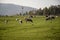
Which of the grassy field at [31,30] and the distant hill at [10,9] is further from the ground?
the distant hill at [10,9]

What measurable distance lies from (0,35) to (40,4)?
0.96 metres

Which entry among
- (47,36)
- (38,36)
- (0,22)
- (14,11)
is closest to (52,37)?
(47,36)

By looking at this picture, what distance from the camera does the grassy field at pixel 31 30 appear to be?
2.35 m

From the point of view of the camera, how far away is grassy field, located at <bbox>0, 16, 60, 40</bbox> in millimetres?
2346

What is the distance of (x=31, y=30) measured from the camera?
238 centimetres

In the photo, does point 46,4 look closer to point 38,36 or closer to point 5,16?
point 38,36

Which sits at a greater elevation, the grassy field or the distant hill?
the distant hill

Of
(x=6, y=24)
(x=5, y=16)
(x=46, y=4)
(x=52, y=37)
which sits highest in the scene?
(x=46, y=4)

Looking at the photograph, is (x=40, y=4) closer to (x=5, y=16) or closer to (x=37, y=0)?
(x=37, y=0)

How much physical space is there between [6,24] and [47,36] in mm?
804

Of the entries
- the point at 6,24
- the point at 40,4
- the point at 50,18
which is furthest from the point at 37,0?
the point at 6,24

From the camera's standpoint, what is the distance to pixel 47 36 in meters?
2.38

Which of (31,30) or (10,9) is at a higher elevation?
(10,9)

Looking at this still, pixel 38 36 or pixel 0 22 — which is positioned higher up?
pixel 0 22
